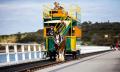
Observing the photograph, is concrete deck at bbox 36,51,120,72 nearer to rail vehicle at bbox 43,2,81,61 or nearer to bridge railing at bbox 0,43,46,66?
rail vehicle at bbox 43,2,81,61

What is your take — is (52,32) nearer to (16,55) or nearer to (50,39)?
(50,39)

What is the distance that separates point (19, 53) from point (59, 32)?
4.50m

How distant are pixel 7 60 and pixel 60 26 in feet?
26.4

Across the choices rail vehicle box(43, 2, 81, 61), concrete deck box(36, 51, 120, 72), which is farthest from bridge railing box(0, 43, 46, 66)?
concrete deck box(36, 51, 120, 72)

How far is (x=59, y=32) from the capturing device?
114ft

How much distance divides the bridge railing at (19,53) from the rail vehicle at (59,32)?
1124 millimetres

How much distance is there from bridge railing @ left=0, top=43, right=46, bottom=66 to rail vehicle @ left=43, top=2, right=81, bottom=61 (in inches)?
44.2

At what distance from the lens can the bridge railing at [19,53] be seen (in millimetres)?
28770

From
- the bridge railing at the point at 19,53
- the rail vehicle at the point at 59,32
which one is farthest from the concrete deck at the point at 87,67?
the bridge railing at the point at 19,53

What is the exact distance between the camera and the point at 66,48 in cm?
3712

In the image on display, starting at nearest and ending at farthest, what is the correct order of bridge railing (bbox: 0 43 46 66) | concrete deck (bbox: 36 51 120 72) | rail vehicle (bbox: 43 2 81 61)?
concrete deck (bbox: 36 51 120 72) < bridge railing (bbox: 0 43 46 66) < rail vehicle (bbox: 43 2 81 61)

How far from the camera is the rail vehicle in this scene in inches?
A: 1374

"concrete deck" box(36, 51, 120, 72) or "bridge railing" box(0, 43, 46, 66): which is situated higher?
"bridge railing" box(0, 43, 46, 66)

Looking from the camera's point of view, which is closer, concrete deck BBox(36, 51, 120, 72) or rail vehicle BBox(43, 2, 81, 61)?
concrete deck BBox(36, 51, 120, 72)
